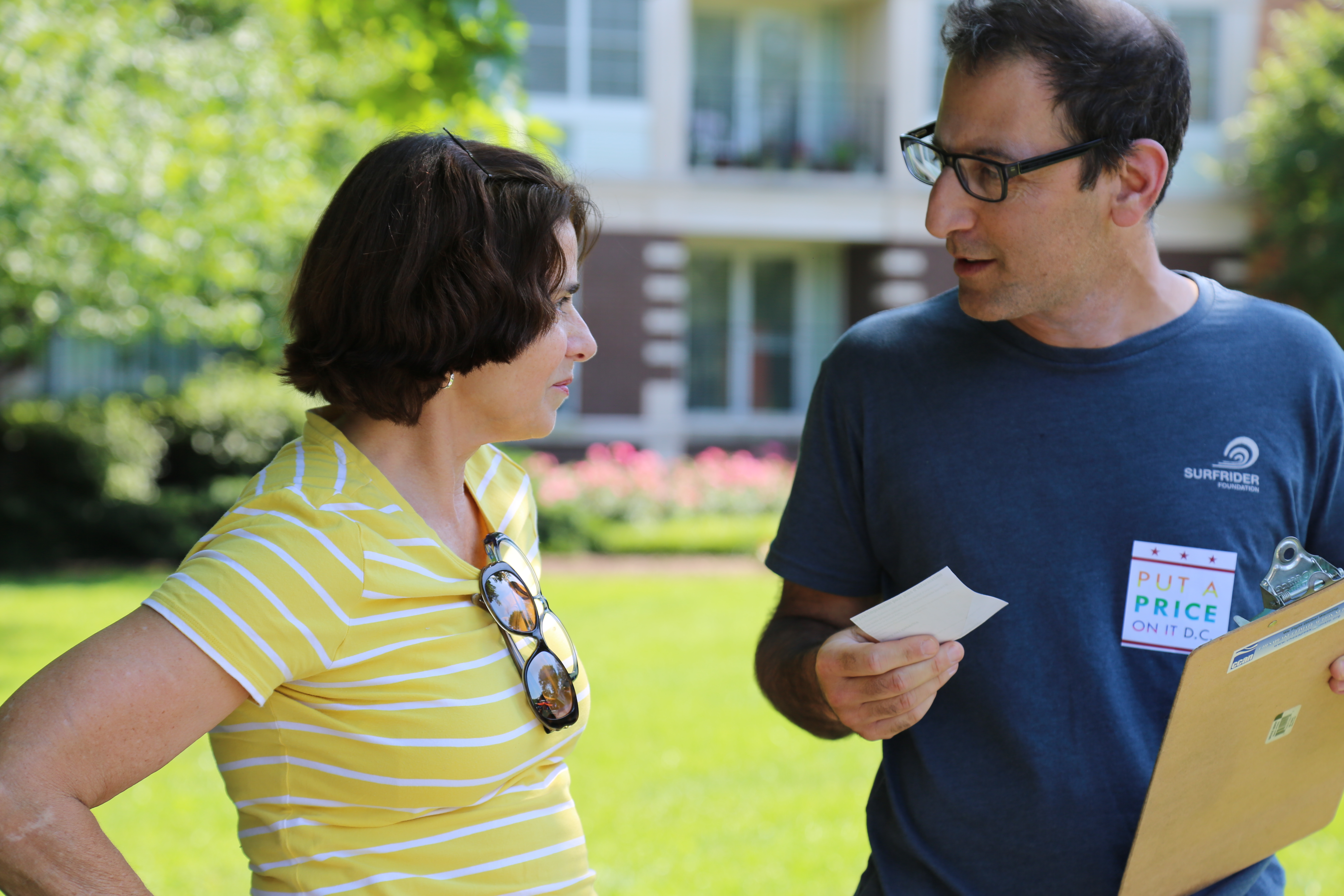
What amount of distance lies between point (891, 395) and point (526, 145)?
34.6 inches

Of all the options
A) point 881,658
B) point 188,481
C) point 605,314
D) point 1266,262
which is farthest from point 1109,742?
point 1266,262

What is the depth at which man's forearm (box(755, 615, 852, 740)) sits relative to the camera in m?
2.03

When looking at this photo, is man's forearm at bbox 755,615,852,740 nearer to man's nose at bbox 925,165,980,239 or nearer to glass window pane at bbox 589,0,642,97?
man's nose at bbox 925,165,980,239

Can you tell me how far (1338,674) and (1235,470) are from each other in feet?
1.15

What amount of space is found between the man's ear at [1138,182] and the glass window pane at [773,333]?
16002 mm

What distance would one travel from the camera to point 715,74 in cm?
1777

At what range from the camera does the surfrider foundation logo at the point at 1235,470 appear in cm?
195

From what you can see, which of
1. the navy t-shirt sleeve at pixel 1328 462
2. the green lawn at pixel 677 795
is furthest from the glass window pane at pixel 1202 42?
the navy t-shirt sleeve at pixel 1328 462

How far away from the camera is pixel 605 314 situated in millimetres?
16672

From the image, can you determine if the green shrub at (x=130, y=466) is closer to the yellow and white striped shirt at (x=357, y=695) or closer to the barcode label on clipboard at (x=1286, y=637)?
the yellow and white striped shirt at (x=357, y=695)

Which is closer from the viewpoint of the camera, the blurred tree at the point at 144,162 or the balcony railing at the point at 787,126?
the blurred tree at the point at 144,162

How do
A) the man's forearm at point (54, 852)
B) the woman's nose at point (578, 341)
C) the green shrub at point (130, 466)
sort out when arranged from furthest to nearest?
the green shrub at point (130, 466) → the woman's nose at point (578, 341) → the man's forearm at point (54, 852)

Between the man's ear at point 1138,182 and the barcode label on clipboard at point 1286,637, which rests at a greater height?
the man's ear at point 1138,182

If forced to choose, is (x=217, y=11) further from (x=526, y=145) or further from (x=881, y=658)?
(x=881, y=658)
